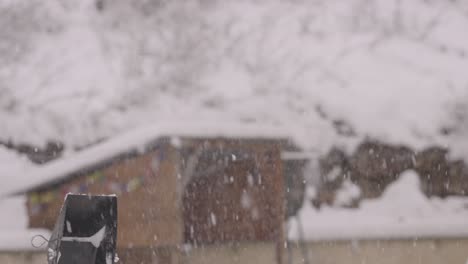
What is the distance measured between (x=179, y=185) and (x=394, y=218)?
430cm

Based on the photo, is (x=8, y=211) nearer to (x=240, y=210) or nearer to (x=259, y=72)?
(x=240, y=210)

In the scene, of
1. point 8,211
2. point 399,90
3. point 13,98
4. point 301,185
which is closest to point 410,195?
point 301,185

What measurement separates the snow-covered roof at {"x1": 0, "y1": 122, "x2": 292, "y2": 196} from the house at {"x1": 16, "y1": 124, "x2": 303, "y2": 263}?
0.01 metres

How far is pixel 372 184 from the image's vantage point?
11961mm

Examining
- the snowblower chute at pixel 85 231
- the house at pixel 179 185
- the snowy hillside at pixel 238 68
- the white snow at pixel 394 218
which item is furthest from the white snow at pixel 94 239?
the snowy hillside at pixel 238 68

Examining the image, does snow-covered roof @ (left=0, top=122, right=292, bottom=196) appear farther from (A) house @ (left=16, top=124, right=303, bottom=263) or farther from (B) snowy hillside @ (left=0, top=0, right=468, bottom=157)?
(B) snowy hillside @ (left=0, top=0, right=468, bottom=157)

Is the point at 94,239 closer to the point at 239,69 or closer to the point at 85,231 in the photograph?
the point at 85,231

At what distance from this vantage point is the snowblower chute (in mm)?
3297

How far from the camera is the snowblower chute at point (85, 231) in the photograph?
3.30 meters

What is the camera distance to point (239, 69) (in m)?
13.9

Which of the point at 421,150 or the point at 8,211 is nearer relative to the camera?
the point at 8,211

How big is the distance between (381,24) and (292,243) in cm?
761

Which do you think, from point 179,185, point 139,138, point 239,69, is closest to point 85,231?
point 179,185

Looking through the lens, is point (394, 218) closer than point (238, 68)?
Yes
